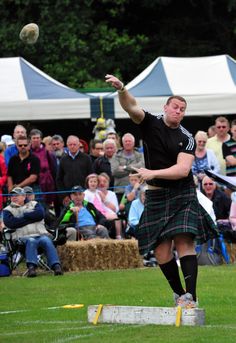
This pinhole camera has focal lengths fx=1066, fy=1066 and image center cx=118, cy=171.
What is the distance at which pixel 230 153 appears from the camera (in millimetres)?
14023

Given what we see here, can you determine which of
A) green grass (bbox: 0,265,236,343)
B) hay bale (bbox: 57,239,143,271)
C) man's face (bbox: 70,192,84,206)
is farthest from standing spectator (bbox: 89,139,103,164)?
green grass (bbox: 0,265,236,343)

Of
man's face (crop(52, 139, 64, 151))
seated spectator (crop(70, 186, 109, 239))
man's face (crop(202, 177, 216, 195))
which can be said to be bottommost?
seated spectator (crop(70, 186, 109, 239))

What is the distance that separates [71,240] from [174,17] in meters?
18.3

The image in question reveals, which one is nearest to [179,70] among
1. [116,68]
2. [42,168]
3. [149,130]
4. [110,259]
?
[42,168]

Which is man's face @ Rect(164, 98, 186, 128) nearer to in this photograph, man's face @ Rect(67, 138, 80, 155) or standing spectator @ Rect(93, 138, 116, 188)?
man's face @ Rect(67, 138, 80, 155)

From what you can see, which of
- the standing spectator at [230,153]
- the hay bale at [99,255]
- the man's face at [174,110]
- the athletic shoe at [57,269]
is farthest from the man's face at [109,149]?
the man's face at [174,110]

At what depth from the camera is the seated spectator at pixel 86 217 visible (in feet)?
44.1

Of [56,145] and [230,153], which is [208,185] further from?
[56,145]

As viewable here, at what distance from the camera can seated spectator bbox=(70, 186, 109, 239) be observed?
44.1 ft

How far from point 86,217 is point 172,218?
5.86m

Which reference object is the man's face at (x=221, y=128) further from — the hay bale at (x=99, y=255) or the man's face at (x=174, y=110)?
the man's face at (x=174, y=110)

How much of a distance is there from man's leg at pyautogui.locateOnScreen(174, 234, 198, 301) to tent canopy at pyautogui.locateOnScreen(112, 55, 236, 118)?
384 inches

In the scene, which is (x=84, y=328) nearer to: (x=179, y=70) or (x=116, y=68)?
(x=179, y=70)

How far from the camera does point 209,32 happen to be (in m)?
30.7
